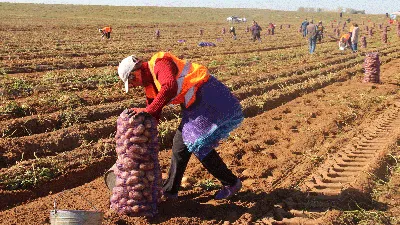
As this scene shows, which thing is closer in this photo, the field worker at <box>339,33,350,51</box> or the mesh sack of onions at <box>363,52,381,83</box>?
the mesh sack of onions at <box>363,52,381,83</box>

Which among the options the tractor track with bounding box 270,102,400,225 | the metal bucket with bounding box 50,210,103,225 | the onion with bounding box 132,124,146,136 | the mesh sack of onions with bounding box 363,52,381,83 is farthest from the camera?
the mesh sack of onions with bounding box 363,52,381,83

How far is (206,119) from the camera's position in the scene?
13.0ft

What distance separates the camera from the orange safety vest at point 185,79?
385 cm

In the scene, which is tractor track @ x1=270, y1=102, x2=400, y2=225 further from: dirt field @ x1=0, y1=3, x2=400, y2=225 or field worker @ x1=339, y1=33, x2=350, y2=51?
field worker @ x1=339, y1=33, x2=350, y2=51

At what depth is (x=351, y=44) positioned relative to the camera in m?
20.3

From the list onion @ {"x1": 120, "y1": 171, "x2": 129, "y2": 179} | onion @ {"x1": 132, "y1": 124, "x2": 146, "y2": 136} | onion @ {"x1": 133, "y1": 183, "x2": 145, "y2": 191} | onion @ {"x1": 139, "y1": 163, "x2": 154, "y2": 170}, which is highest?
onion @ {"x1": 132, "y1": 124, "x2": 146, "y2": 136}

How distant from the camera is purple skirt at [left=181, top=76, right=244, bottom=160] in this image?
3.96 metres

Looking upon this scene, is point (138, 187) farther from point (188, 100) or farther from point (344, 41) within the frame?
point (344, 41)

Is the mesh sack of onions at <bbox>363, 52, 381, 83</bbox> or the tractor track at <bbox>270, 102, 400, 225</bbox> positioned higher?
the mesh sack of onions at <bbox>363, 52, 381, 83</bbox>

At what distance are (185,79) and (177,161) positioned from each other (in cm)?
76

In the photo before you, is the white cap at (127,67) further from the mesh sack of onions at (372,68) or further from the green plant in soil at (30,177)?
the mesh sack of onions at (372,68)

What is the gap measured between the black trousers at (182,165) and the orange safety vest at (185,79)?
0.34m

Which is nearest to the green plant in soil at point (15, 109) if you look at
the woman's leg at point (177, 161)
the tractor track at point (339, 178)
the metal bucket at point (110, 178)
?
the metal bucket at point (110, 178)

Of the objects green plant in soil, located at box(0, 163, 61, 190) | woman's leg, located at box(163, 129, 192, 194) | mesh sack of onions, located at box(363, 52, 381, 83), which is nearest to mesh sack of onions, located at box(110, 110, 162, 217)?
woman's leg, located at box(163, 129, 192, 194)
